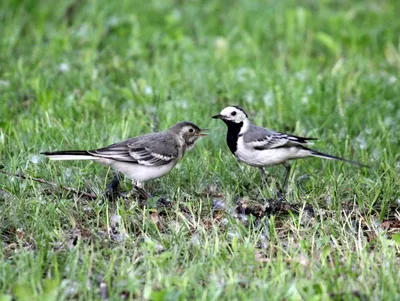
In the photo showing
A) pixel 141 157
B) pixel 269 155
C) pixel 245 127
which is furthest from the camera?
pixel 245 127

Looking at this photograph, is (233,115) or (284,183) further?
(233,115)

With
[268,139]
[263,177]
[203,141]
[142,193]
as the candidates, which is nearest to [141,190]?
[142,193]

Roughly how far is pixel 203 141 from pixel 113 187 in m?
1.60

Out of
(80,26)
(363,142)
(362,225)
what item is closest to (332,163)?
(363,142)

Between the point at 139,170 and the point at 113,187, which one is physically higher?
the point at 139,170

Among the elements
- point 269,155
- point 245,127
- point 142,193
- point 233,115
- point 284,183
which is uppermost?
point 233,115

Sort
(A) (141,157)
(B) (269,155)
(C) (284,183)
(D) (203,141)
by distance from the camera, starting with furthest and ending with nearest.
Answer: (D) (203,141), (C) (284,183), (B) (269,155), (A) (141,157)

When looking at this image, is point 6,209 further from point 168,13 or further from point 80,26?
point 168,13

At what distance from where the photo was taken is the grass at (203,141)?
5902 mm

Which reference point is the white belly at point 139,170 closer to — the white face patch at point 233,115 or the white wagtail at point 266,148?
the white wagtail at point 266,148

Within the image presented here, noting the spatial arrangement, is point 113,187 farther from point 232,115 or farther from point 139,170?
point 232,115

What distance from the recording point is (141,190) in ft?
24.8

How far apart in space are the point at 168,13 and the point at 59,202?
7026 millimetres

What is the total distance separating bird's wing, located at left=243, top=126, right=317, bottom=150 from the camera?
308 inches
